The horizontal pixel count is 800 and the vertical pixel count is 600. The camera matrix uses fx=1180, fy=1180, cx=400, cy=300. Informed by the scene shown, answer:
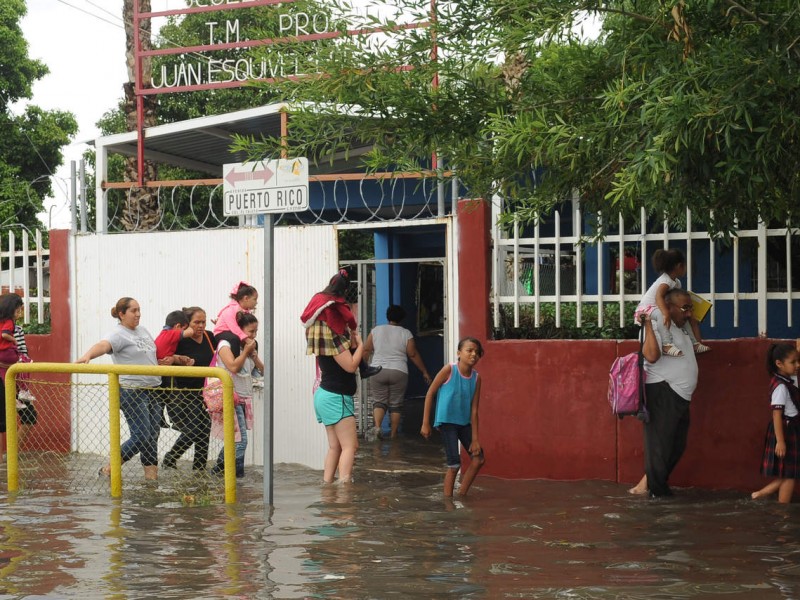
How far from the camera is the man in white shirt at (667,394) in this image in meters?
8.73

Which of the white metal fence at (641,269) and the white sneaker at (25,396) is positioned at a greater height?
the white metal fence at (641,269)

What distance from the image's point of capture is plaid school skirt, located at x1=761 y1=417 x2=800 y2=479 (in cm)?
853

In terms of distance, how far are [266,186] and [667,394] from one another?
10.9ft

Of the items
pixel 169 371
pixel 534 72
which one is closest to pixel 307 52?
pixel 534 72

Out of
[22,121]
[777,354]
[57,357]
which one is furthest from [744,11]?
[22,121]

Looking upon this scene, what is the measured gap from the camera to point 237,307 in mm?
10336

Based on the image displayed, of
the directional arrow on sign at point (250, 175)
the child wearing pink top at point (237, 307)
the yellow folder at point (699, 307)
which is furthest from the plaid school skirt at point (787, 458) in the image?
the child wearing pink top at point (237, 307)

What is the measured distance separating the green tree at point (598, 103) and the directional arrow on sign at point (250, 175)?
16 centimetres

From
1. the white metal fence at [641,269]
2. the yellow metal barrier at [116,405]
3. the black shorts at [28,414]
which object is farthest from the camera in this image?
the black shorts at [28,414]

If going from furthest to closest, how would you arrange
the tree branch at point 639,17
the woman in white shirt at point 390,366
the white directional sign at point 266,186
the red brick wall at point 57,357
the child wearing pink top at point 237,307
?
the woman in white shirt at point 390,366, the red brick wall at point 57,357, the child wearing pink top at point 237,307, the white directional sign at point 266,186, the tree branch at point 639,17

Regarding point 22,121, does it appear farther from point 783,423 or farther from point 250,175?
point 783,423

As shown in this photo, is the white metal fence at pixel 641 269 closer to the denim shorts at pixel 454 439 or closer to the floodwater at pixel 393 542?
the denim shorts at pixel 454 439

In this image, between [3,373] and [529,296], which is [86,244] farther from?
[529,296]

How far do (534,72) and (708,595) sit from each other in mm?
4150
